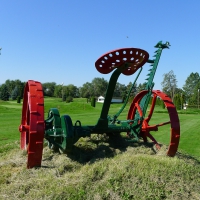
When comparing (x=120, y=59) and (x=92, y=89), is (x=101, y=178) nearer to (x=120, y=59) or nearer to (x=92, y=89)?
(x=120, y=59)

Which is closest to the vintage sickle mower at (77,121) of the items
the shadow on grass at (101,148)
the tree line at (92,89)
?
the shadow on grass at (101,148)

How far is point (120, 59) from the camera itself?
4.32m

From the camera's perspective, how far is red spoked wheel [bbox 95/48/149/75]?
13.6 ft

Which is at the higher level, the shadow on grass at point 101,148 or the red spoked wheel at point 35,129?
the red spoked wheel at point 35,129

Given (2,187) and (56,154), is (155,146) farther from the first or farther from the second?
(2,187)

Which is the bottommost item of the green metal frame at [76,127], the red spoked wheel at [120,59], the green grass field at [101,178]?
the green grass field at [101,178]

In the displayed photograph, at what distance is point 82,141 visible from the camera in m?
5.43

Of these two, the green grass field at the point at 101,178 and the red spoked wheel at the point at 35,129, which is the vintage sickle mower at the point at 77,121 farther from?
the green grass field at the point at 101,178

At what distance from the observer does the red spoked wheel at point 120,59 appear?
4.15 meters

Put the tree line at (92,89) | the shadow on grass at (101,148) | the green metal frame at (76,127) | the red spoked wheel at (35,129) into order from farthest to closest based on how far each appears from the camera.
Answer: the tree line at (92,89) → the shadow on grass at (101,148) → the green metal frame at (76,127) → the red spoked wheel at (35,129)

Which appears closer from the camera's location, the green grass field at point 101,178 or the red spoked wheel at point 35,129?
the green grass field at point 101,178

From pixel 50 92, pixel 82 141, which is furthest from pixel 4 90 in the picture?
pixel 82 141

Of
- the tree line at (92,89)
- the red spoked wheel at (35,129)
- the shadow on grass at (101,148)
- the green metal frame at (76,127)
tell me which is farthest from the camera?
the tree line at (92,89)

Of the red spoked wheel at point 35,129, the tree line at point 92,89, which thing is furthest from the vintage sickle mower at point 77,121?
the tree line at point 92,89
